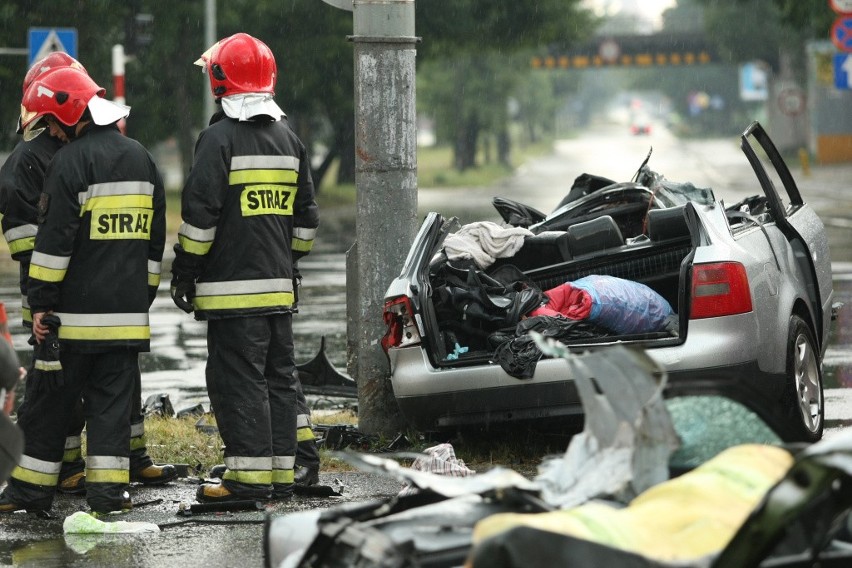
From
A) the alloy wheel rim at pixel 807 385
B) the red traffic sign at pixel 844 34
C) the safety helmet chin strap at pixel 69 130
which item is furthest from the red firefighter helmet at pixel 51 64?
the red traffic sign at pixel 844 34

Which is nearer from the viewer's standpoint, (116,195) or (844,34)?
(116,195)

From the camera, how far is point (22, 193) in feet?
20.7

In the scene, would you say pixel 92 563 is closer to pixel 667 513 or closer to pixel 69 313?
pixel 69 313

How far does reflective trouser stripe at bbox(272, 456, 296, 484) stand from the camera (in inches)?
249

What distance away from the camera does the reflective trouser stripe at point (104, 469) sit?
19.7ft

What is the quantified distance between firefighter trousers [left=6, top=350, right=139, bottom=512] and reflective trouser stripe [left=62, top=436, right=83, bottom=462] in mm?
564

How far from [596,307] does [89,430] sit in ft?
8.19

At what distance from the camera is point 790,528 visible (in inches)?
116

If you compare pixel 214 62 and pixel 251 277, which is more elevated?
pixel 214 62

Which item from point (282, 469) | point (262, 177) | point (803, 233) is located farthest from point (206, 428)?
point (803, 233)

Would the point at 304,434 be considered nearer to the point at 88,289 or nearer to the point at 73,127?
the point at 88,289

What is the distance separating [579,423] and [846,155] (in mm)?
48837

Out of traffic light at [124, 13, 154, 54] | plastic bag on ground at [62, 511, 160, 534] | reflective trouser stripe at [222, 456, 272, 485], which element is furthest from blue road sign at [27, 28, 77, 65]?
plastic bag on ground at [62, 511, 160, 534]

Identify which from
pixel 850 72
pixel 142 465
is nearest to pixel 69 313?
pixel 142 465
